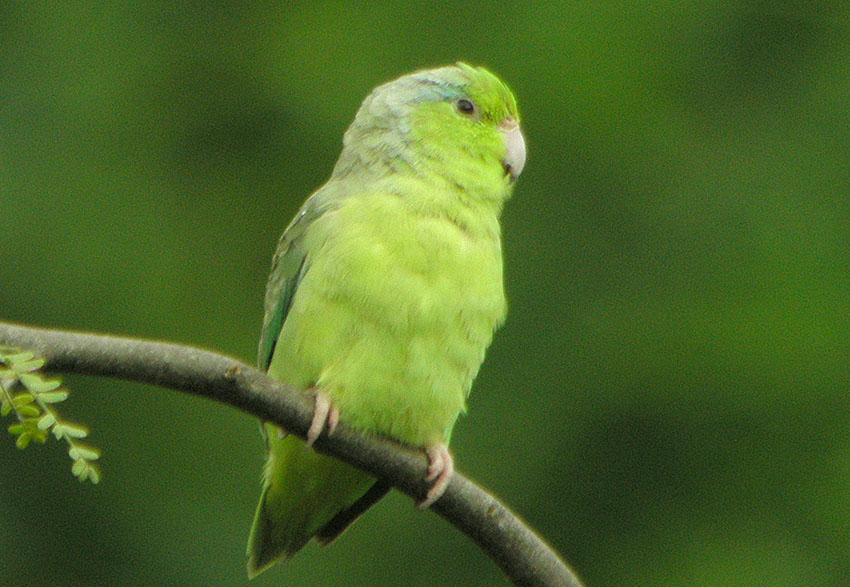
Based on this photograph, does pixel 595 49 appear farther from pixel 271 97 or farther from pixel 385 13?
pixel 271 97

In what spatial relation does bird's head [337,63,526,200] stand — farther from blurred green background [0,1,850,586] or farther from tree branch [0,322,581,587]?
blurred green background [0,1,850,586]

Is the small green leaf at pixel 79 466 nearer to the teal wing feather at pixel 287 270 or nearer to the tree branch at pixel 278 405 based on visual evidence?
the tree branch at pixel 278 405

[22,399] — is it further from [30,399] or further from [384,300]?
[384,300]

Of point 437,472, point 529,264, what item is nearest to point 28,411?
point 437,472

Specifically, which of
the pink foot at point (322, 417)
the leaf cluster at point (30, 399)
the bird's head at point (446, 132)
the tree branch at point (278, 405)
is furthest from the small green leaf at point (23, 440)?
the bird's head at point (446, 132)

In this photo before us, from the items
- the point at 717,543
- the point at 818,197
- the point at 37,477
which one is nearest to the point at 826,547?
the point at 717,543

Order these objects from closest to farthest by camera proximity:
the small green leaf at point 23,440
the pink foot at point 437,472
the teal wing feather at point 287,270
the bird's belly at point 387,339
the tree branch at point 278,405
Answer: the small green leaf at point 23,440
the tree branch at point 278,405
the pink foot at point 437,472
the bird's belly at point 387,339
the teal wing feather at point 287,270
